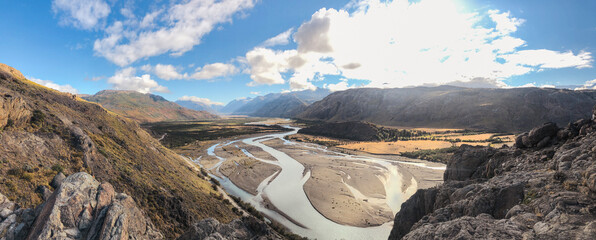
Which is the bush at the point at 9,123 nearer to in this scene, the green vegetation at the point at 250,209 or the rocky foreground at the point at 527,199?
the green vegetation at the point at 250,209

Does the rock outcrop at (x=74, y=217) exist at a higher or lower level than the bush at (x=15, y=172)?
lower

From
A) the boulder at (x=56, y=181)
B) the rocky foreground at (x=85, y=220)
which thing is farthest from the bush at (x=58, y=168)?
the rocky foreground at (x=85, y=220)

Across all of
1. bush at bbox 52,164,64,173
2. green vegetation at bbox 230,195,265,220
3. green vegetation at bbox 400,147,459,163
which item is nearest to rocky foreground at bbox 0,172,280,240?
bush at bbox 52,164,64,173

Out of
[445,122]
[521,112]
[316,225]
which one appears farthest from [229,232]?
[521,112]

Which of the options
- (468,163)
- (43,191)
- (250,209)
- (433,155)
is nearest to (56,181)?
(43,191)

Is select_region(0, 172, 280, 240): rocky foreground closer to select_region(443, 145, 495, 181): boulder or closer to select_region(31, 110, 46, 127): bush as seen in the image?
select_region(31, 110, 46, 127): bush

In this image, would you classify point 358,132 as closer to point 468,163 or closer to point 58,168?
point 468,163

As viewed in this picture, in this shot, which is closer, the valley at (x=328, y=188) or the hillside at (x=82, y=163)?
the hillside at (x=82, y=163)
